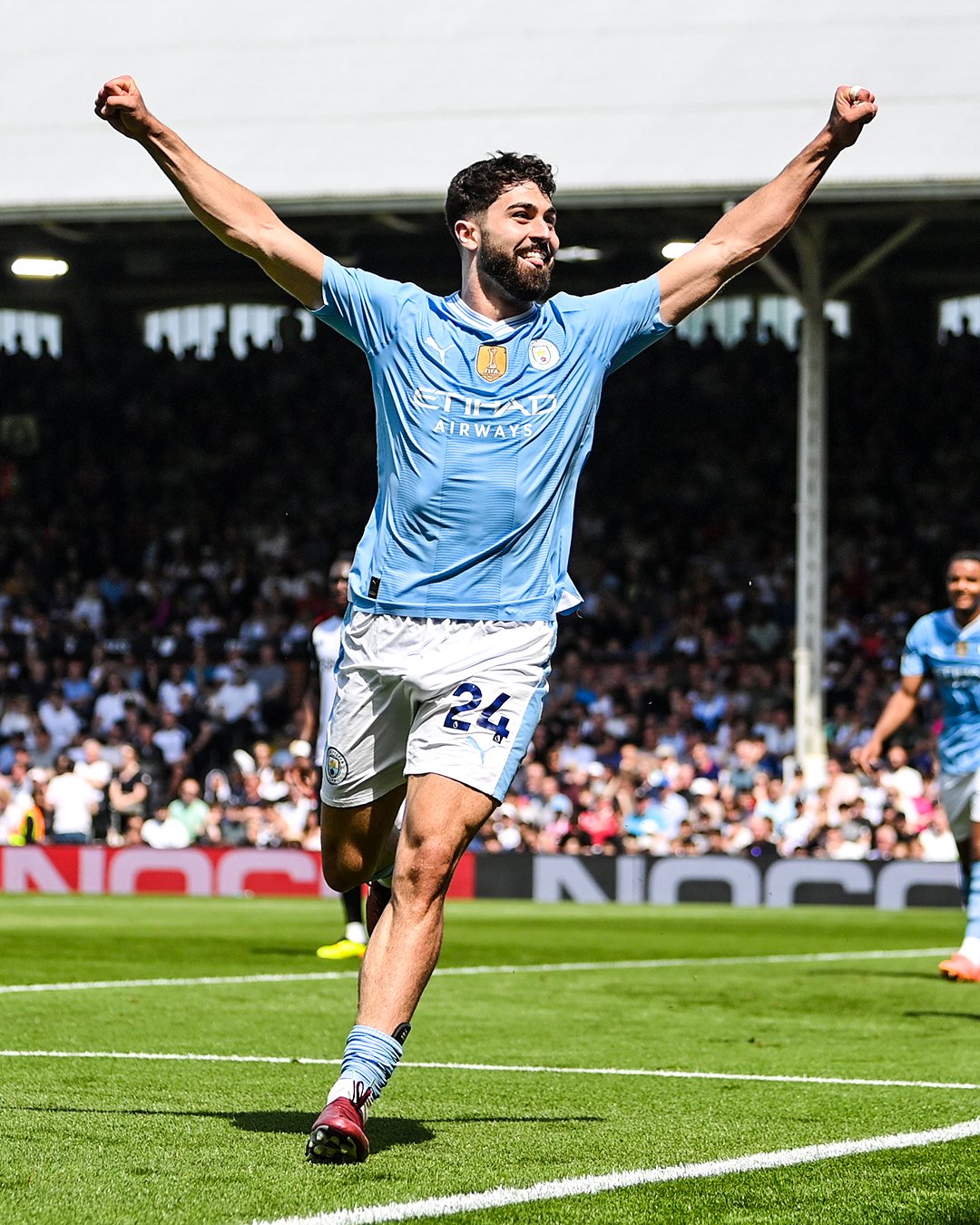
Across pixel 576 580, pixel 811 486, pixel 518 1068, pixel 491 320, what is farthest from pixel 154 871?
pixel 491 320

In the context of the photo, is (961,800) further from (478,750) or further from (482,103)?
(482,103)

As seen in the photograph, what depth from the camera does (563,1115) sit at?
5.74m

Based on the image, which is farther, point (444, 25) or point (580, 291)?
point (580, 291)

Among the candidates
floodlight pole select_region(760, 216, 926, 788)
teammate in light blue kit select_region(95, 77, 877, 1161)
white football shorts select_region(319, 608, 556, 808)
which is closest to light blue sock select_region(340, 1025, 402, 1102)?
teammate in light blue kit select_region(95, 77, 877, 1161)

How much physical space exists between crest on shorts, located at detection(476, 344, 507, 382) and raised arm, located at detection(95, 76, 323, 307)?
474 mm

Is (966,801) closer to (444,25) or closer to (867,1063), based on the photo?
(867,1063)

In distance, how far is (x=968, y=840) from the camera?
11180 mm

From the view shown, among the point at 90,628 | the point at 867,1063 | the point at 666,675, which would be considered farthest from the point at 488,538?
the point at 90,628

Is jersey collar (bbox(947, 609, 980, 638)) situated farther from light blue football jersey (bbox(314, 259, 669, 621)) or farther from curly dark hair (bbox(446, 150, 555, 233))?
curly dark hair (bbox(446, 150, 555, 233))

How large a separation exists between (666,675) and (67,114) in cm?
979

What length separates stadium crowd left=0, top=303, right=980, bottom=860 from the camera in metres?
22.8

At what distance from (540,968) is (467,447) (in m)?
6.75

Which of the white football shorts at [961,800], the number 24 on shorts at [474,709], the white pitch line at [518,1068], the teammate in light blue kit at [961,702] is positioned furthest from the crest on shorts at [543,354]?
the white football shorts at [961,800]

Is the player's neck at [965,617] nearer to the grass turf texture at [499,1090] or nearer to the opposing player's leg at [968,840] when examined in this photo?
the opposing player's leg at [968,840]
